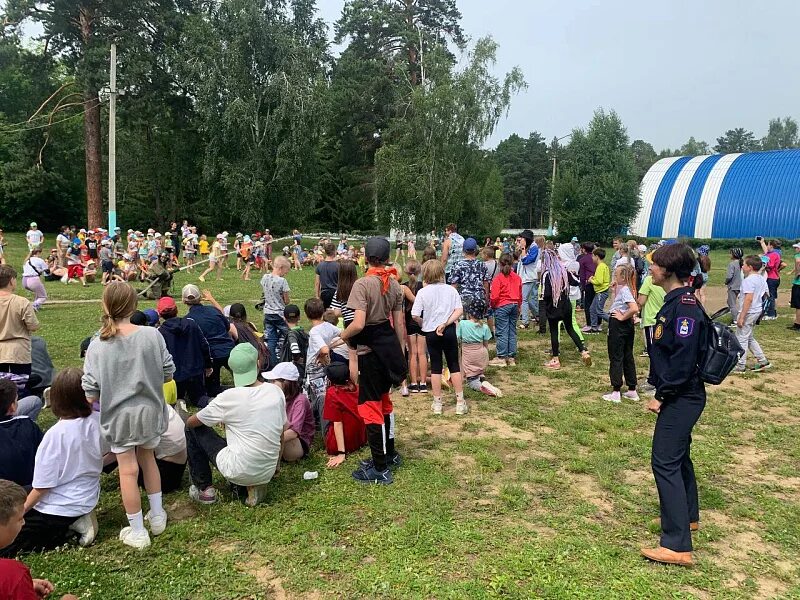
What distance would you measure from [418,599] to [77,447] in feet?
7.75

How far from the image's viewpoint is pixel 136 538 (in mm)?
3771

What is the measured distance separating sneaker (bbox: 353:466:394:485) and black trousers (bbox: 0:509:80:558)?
2087 millimetres

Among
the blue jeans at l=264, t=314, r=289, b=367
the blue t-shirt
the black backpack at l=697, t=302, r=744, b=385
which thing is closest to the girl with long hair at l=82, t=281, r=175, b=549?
the blue t-shirt

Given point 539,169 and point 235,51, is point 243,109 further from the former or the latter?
point 539,169

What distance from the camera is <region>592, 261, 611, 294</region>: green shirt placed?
10656mm

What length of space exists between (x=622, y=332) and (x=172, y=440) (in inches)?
199

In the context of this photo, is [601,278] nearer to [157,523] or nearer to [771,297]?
[771,297]

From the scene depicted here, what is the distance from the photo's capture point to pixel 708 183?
42781 millimetres

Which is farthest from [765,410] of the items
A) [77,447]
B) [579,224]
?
[579,224]

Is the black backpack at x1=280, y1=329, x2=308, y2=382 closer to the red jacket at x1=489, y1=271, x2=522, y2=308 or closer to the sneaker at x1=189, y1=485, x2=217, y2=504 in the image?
the sneaker at x1=189, y1=485, x2=217, y2=504

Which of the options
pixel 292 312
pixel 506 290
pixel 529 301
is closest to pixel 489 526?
pixel 292 312

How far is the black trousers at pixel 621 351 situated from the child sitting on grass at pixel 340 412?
336 cm

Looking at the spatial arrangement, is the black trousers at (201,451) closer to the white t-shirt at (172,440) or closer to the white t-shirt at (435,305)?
the white t-shirt at (172,440)

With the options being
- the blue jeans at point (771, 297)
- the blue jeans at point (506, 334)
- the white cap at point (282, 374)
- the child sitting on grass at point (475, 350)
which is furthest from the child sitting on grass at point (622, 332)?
the blue jeans at point (771, 297)
